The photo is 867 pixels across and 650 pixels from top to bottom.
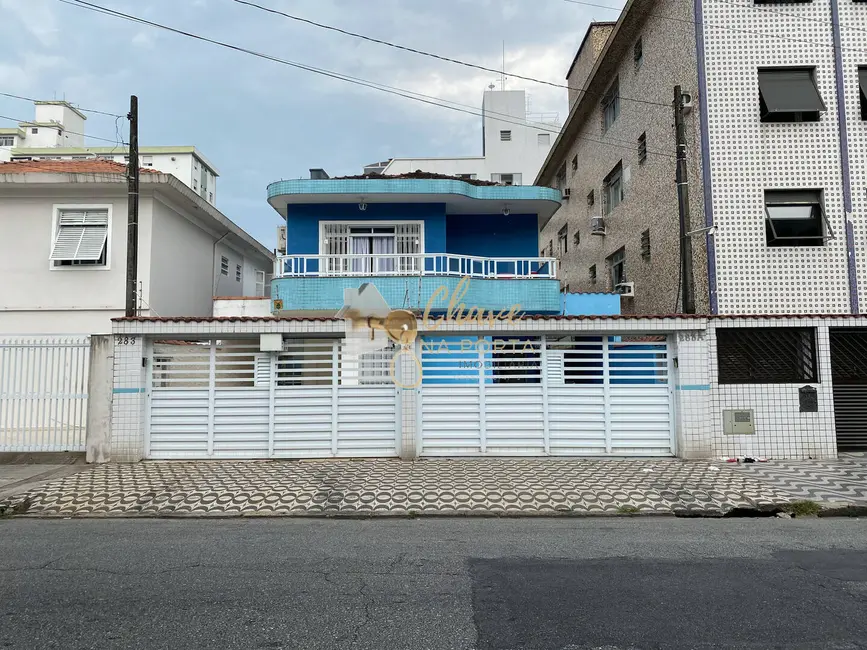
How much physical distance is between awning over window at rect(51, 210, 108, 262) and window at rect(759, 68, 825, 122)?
14874mm

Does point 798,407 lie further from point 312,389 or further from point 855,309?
point 312,389

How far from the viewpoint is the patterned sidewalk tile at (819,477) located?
7211 mm

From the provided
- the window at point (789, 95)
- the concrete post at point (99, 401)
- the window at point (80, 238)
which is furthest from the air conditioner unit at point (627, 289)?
the window at point (80, 238)

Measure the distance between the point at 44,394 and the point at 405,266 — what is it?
7.45 m

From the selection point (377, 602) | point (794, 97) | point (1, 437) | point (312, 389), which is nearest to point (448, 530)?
point (377, 602)

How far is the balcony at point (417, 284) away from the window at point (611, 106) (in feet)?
22.1

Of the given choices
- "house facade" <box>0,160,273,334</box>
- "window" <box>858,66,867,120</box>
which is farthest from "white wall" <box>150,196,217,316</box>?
"window" <box>858,66,867,120</box>

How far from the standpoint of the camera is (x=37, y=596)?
4.05 m

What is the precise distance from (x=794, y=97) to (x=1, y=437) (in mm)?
16538

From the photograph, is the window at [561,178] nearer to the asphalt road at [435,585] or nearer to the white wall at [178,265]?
the white wall at [178,265]

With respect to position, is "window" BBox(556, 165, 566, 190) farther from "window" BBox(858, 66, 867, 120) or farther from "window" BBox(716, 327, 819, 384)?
"window" BBox(716, 327, 819, 384)

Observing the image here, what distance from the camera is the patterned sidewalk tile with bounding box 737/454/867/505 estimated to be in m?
7.21

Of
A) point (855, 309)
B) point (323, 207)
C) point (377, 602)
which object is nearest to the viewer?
point (377, 602)

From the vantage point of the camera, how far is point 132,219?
11062 mm
